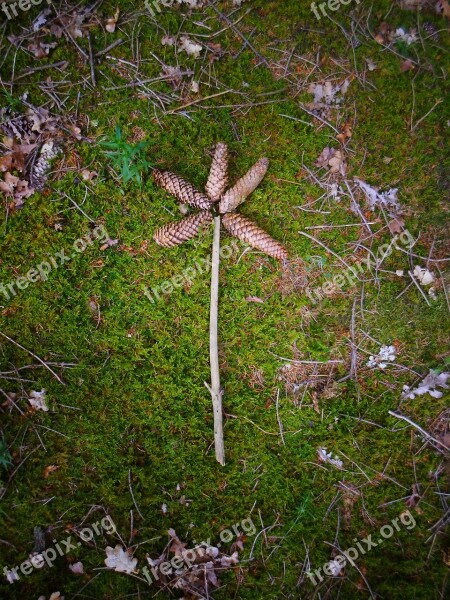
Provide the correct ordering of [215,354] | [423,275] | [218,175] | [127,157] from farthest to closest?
[423,275]
[215,354]
[218,175]
[127,157]

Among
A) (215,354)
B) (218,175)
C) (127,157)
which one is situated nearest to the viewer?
(127,157)

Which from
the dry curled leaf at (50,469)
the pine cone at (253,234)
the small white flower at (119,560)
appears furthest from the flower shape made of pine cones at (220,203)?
the small white flower at (119,560)

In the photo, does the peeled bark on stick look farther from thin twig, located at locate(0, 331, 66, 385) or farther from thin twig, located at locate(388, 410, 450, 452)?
thin twig, located at locate(388, 410, 450, 452)

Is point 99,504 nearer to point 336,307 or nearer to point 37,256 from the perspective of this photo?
point 37,256

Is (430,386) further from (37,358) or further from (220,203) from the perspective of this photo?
(37,358)

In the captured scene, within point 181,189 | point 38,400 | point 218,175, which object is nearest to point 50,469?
point 38,400

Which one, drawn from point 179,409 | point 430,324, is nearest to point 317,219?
point 430,324
